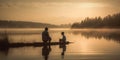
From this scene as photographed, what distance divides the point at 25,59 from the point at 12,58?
842mm

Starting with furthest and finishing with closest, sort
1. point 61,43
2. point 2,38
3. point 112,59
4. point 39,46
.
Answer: point 61,43, point 39,46, point 2,38, point 112,59

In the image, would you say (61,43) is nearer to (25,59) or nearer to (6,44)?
(6,44)

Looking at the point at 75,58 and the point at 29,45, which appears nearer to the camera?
the point at 75,58

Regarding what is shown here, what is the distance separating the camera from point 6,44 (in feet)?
76.7

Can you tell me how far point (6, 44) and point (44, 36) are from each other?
207 centimetres

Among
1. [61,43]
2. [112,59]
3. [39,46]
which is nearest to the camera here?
[112,59]

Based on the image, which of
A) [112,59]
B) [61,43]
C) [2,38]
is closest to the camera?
[112,59]

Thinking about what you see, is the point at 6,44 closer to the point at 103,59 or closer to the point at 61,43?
the point at 61,43

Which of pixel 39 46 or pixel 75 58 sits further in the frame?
pixel 39 46

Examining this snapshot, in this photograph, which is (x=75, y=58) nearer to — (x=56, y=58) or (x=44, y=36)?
(x=56, y=58)

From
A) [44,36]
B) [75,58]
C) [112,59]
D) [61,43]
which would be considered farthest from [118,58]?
[61,43]

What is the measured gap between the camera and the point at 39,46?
82.3 feet

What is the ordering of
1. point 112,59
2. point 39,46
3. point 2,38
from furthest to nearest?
point 39,46
point 2,38
point 112,59

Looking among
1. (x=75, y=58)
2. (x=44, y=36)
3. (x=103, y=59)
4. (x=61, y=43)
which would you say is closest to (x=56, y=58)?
(x=75, y=58)
